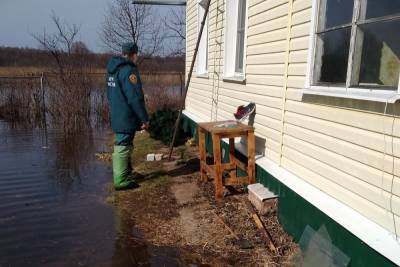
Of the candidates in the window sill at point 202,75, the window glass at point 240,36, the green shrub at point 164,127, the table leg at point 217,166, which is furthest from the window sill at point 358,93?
the green shrub at point 164,127

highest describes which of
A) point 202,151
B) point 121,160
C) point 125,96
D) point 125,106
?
point 125,96

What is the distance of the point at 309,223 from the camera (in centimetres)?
350

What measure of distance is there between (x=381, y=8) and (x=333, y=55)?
706mm

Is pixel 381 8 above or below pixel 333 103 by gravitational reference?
above

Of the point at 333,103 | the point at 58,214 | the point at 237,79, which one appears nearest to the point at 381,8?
the point at 333,103

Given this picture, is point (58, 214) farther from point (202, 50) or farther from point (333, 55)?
point (202, 50)

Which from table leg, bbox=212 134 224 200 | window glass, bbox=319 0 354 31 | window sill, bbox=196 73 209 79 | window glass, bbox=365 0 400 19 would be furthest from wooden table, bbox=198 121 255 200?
window sill, bbox=196 73 209 79

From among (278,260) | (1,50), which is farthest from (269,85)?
(1,50)

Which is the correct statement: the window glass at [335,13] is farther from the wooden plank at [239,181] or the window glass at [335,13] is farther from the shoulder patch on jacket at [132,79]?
the shoulder patch on jacket at [132,79]

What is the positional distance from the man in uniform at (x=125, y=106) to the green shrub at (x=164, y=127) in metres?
3.32

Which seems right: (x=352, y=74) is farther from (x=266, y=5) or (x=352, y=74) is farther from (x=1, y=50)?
(x=1, y=50)

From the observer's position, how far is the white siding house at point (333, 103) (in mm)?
2600

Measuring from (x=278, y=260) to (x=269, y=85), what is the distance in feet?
7.06

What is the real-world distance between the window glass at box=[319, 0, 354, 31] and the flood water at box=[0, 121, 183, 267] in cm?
273
